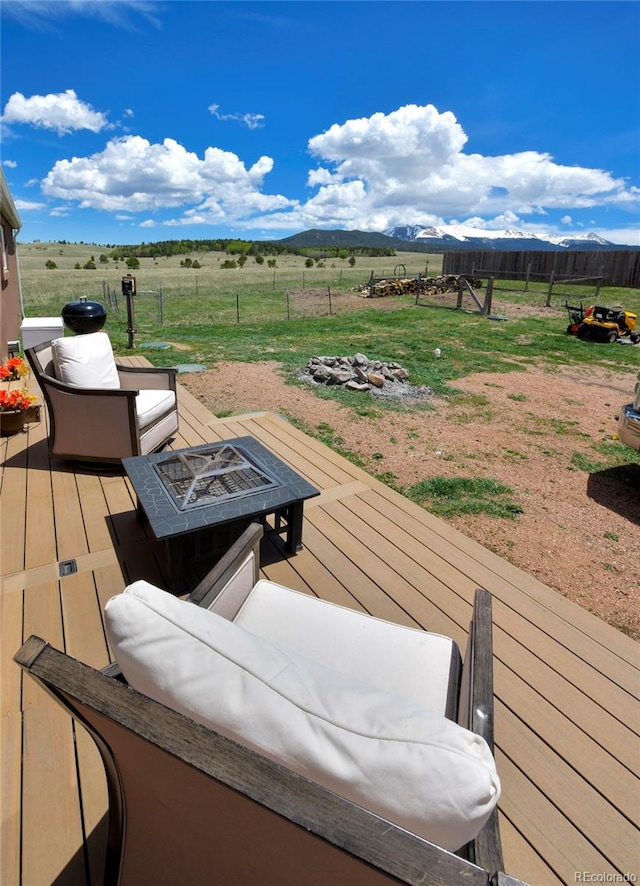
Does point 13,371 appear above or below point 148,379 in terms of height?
below

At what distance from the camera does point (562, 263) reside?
934 inches

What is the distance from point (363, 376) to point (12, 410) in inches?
→ 168

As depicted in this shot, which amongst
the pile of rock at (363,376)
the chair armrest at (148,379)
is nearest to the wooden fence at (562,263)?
the pile of rock at (363,376)

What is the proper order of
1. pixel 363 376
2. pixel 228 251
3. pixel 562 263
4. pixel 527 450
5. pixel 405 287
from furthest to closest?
pixel 228 251 < pixel 562 263 < pixel 405 287 < pixel 363 376 < pixel 527 450

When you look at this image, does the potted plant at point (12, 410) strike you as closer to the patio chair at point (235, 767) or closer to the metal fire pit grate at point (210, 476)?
the metal fire pit grate at point (210, 476)

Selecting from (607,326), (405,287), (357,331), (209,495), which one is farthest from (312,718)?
(405,287)

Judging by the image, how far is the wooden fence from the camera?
2112 cm

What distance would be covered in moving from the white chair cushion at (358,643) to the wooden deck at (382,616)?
1.49 feet

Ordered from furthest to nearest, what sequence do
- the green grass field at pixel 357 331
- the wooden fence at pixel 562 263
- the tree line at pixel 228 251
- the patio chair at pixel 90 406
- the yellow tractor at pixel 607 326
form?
1. the tree line at pixel 228 251
2. the wooden fence at pixel 562 263
3. the yellow tractor at pixel 607 326
4. the green grass field at pixel 357 331
5. the patio chair at pixel 90 406

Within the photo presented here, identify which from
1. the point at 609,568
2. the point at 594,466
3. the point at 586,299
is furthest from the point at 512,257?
the point at 609,568

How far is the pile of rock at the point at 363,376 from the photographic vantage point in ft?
20.6

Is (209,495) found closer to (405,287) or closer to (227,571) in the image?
(227,571)

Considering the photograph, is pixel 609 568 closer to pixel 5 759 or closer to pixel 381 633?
pixel 381 633

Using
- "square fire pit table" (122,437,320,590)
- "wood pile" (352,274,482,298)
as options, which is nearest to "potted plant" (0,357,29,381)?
"square fire pit table" (122,437,320,590)
